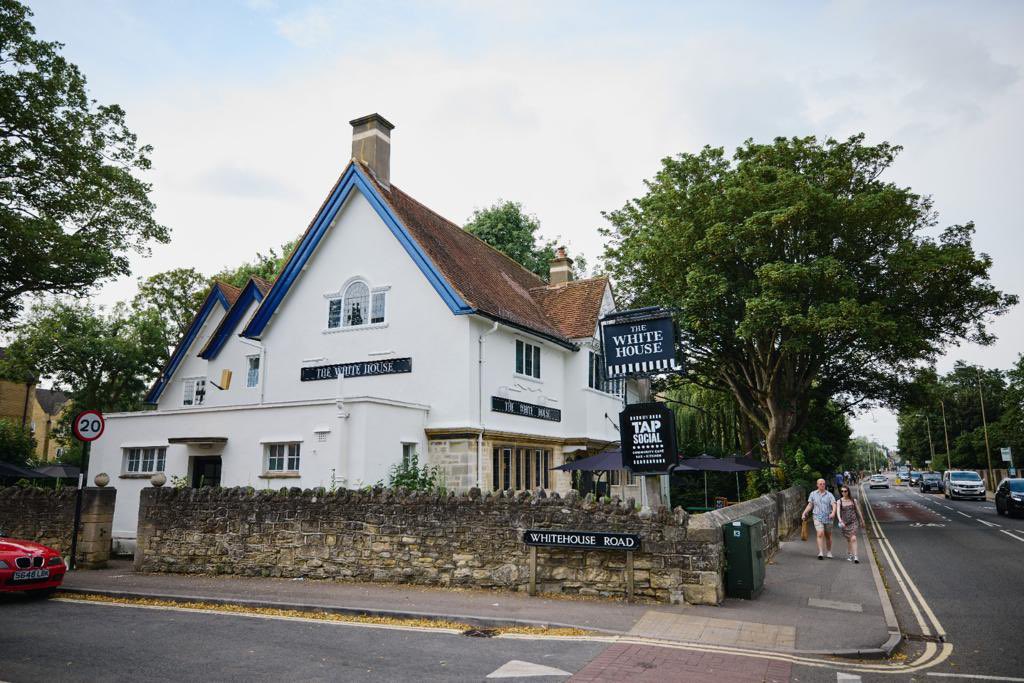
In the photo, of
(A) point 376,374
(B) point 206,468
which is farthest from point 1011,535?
(B) point 206,468

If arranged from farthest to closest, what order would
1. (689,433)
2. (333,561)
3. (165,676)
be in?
(689,433) < (333,561) < (165,676)

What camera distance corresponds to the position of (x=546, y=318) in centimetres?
2492

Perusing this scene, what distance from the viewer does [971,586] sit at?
12422 millimetres

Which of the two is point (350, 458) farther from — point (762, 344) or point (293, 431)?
point (762, 344)

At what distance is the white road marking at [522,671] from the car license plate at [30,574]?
8.93 meters

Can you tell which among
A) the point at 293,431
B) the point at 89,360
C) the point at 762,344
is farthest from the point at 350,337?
the point at 89,360

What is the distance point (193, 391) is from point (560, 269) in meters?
15.5

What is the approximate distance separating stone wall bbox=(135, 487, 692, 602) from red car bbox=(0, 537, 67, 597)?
100 inches

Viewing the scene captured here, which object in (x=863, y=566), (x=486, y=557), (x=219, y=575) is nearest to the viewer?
(x=486, y=557)

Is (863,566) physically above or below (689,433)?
below

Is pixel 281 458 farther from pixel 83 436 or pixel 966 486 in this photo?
pixel 966 486

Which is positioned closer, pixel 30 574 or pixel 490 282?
pixel 30 574

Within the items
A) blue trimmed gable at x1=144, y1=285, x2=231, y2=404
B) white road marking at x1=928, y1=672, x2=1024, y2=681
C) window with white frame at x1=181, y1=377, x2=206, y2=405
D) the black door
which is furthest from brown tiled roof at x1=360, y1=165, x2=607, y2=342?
white road marking at x1=928, y1=672, x2=1024, y2=681

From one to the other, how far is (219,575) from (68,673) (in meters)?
6.88
